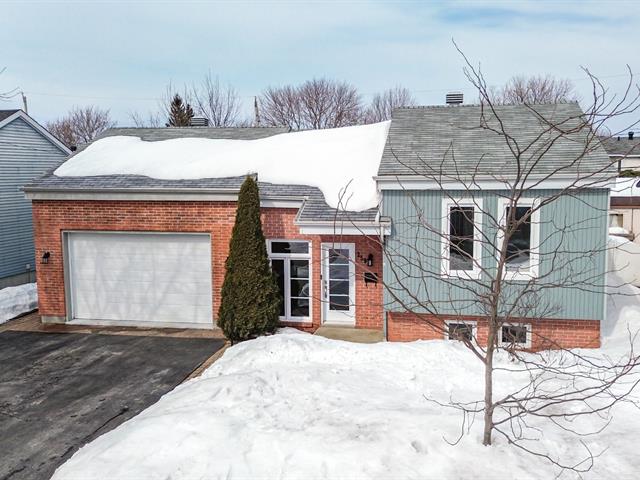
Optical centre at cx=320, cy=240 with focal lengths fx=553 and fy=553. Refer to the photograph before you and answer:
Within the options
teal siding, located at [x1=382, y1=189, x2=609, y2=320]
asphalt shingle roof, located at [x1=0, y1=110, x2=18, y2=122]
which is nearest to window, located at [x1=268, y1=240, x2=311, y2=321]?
teal siding, located at [x1=382, y1=189, x2=609, y2=320]

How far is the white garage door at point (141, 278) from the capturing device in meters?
14.4

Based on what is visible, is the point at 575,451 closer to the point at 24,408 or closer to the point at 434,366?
the point at 434,366

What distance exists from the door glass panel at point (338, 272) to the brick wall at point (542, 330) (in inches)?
74.1

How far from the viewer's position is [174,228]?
1420cm

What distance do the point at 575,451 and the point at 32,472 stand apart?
6.85 metres

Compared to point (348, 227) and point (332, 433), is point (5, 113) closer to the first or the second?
point (348, 227)

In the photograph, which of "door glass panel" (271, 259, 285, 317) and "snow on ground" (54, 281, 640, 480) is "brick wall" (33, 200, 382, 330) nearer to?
"door glass panel" (271, 259, 285, 317)

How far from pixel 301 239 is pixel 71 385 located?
5.94 m

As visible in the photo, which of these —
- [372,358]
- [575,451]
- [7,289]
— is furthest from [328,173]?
[7,289]

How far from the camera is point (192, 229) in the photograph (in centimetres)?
1411

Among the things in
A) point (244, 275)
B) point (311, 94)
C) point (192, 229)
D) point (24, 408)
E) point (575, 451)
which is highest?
point (311, 94)

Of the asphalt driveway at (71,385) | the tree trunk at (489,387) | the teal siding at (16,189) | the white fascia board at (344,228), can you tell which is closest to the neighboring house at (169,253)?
the white fascia board at (344,228)

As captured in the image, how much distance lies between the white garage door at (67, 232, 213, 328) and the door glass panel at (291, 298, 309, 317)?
2.26m

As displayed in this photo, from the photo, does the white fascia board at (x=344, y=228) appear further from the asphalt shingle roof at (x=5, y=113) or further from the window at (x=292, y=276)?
the asphalt shingle roof at (x=5, y=113)
